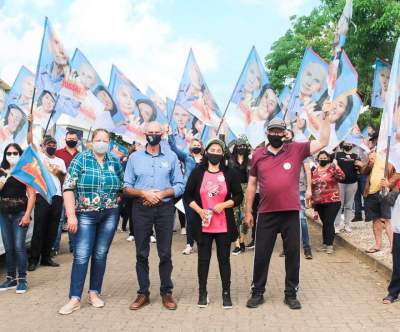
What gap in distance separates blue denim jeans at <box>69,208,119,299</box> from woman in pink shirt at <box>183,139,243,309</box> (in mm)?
946

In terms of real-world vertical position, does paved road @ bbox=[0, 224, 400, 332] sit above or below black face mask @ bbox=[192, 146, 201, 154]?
below

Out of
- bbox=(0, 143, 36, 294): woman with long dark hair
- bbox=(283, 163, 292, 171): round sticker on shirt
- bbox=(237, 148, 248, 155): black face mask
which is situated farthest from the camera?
bbox=(237, 148, 248, 155): black face mask

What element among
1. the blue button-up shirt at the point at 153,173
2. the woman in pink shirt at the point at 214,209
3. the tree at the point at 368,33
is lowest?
the woman in pink shirt at the point at 214,209

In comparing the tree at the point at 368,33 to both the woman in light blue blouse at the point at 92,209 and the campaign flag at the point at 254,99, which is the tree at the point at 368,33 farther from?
the woman in light blue blouse at the point at 92,209

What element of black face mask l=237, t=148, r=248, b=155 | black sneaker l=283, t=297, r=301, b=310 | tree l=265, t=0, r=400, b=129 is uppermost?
tree l=265, t=0, r=400, b=129

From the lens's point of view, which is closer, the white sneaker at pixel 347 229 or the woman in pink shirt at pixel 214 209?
the woman in pink shirt at pixel 214 209

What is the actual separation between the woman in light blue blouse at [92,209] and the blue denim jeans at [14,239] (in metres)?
1.05

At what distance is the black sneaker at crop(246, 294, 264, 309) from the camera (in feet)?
19.0

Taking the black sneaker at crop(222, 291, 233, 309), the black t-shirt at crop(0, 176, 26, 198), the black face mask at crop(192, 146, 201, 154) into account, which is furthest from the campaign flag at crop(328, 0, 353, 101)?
the black t-shirt at crop(0, 176, 26, 198)

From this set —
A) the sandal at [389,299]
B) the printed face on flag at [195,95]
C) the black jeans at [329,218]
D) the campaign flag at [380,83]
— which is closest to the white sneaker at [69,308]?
the sandal at [389,299]

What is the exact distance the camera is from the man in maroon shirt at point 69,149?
860 cm

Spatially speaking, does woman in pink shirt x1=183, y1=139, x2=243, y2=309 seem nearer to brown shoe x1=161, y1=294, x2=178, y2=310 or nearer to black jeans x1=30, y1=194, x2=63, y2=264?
brown shoe x1=161, y1=294, x2=178, y2=310

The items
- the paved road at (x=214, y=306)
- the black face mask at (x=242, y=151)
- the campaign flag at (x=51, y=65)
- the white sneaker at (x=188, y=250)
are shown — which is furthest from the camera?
the black face mask at (x=242, y=151)

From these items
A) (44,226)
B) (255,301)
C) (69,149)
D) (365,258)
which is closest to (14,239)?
(44,226)
